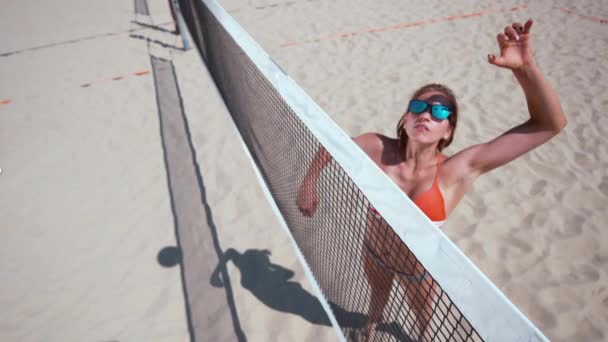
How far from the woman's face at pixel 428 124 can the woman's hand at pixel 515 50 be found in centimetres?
35

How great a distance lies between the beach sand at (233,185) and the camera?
2.70m

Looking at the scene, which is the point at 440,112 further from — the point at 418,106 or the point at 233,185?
the point at 233,185

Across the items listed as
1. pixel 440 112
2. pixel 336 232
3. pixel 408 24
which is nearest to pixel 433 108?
pixel 440 112

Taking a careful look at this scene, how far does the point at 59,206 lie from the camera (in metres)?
3.80

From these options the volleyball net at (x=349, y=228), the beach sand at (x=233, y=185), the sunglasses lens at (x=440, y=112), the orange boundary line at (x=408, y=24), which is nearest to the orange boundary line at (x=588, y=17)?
the beach sand at (x=233, y=185)

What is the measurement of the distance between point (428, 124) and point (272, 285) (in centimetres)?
195

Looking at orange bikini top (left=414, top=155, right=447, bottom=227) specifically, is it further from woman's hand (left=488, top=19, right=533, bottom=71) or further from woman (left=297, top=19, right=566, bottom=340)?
woman's hand (left=488, top=19, right=533, bottom=71)

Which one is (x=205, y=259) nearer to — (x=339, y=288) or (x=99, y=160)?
(x=339, y=288)

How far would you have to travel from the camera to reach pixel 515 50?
52.1 inches

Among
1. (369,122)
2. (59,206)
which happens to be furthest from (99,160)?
(369,122)

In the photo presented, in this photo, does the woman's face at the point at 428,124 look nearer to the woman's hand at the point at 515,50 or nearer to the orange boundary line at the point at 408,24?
the woman's hand at the point at 515,50

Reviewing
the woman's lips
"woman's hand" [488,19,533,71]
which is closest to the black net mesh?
the woman's lips

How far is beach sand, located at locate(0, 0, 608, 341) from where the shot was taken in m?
2.70

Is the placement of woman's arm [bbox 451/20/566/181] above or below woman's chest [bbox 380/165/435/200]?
above
